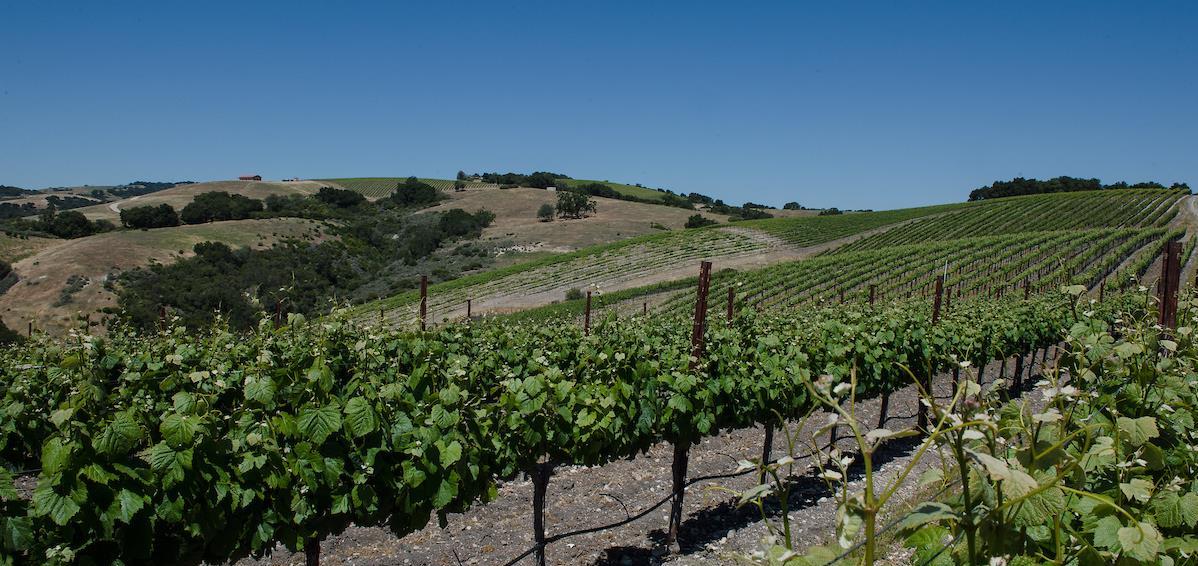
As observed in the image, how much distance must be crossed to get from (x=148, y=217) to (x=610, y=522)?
224 feet

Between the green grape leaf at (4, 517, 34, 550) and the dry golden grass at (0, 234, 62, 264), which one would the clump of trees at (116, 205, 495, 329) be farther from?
the green grape leaf at (4, 517, 34, 550)

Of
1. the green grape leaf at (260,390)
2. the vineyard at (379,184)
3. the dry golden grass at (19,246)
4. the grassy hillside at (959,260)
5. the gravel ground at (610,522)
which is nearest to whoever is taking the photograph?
the green grape leaf at (260,390)

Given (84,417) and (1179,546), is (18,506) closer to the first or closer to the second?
(84,417)

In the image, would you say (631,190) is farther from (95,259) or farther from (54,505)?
(54,505)

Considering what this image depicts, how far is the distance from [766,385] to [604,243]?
202ft

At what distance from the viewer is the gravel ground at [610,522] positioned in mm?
6434

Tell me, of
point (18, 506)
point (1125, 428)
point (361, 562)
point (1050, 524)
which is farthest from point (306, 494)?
point (1125, 428)

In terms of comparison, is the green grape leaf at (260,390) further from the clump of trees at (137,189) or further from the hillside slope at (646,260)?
the clump of trees at (137,189)

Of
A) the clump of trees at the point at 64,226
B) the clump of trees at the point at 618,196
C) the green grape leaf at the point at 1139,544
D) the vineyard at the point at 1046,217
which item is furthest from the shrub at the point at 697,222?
the green grape leaf at the point at 1139,544

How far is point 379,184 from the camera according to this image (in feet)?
387

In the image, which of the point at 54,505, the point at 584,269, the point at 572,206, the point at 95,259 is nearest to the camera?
the point at 54,505

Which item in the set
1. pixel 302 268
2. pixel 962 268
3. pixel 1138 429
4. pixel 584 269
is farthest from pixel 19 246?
pixel 1138 429

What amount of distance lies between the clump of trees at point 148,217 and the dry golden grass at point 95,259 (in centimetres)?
262

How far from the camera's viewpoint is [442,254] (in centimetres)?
6656
